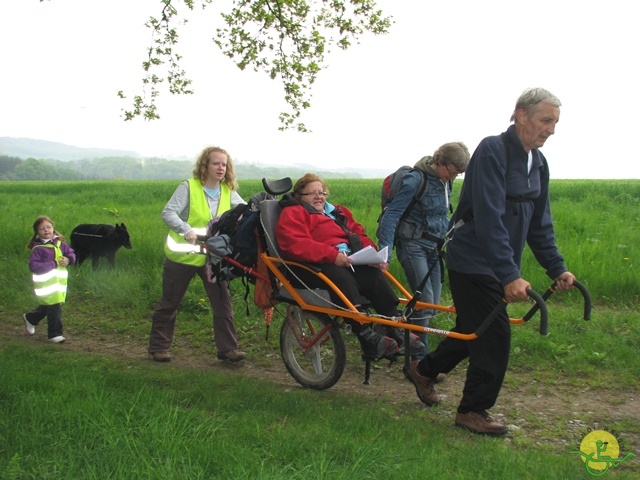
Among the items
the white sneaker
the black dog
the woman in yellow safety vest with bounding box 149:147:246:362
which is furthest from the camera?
the black dog

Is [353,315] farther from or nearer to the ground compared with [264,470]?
farther from the ground

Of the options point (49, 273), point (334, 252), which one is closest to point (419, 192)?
point (334, 252)

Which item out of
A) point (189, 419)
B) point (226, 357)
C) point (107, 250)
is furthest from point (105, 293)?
point (189, 419)

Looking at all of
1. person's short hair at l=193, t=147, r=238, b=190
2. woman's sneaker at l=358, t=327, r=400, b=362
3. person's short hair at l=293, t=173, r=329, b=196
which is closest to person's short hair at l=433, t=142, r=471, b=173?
person's short hair at l=293, t=173, r=329, b=196

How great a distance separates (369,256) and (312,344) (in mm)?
1032

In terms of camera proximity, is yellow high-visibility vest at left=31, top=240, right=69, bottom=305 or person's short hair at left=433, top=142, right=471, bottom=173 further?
yellow high-visibility vest at left=31, top=240, right=69, bottom=305

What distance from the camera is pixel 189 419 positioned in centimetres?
400

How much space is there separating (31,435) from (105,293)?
224 inches

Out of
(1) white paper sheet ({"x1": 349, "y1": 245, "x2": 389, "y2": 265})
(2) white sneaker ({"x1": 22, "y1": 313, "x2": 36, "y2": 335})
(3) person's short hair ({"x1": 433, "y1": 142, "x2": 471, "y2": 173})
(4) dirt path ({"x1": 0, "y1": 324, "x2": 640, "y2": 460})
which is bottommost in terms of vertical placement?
(2) white sneaker ({"x1": 22, "y1": 313, "x2": 36, "y2": 335})

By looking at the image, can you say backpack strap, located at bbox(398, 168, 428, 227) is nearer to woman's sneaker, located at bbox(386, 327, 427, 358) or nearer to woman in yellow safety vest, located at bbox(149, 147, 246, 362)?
woman's sneaker, located at bbox(386, 327, 427, 358)

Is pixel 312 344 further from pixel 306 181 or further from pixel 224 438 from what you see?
pixel 224 438

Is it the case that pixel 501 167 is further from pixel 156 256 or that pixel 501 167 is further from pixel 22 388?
pixel 156 256

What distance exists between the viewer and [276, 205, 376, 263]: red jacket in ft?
16.8

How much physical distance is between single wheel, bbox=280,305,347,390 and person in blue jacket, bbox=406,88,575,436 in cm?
110
